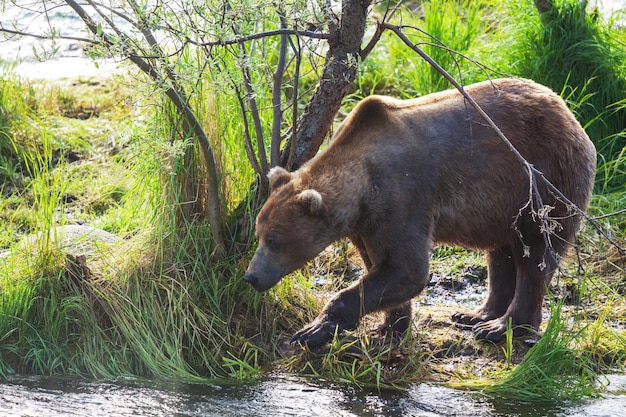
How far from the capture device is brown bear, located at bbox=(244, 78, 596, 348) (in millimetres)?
6012

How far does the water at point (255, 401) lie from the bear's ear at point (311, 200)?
3.47 feet

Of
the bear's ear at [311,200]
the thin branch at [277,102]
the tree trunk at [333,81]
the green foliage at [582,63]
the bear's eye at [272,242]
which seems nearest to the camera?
the bear's ear at [311,200]

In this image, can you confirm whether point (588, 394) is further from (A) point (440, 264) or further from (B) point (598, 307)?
(A) point (440, 264)

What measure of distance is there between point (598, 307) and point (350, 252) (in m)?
2.03

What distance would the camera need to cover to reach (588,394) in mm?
5676

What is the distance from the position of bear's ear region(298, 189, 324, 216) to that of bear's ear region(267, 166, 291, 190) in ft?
1.01

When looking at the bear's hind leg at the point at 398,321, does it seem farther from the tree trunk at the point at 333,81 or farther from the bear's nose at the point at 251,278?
the tree trunk at the point at 333,81

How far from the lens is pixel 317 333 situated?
19.4ft

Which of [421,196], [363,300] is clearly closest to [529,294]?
[421,196]

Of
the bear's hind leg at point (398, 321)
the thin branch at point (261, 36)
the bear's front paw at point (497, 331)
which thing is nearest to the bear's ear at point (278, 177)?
the thin branch at point (261, 36)

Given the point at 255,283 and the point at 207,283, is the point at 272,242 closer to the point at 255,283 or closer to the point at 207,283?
the point at 255,283

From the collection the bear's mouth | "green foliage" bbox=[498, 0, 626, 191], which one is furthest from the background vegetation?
"green foliage" bbox=[498, 0, 626, 191]

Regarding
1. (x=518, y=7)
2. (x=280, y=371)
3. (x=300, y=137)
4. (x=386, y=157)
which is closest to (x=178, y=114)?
(x=300, y=137)

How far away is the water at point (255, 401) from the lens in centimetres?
534
